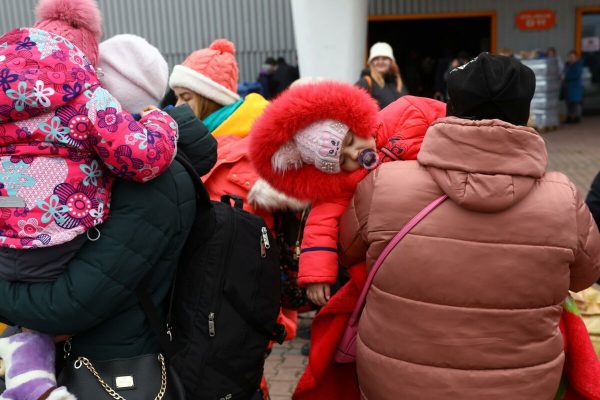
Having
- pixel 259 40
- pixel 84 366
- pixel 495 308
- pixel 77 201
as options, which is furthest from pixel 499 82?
pixel 259 40

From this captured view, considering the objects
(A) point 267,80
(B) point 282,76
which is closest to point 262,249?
(B) point 282,76

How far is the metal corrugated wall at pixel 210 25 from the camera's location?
1597 cm

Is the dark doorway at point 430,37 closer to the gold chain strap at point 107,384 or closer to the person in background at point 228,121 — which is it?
the person in background at point 228,121

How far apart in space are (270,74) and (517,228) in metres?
13.0

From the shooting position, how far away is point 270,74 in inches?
571

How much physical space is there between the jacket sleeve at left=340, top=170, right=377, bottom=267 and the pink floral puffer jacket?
71cm

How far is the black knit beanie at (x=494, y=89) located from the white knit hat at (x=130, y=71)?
0.95m

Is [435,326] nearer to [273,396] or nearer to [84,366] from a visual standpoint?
[84,366]

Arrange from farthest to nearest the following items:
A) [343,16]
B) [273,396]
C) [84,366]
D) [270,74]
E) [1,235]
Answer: [270,74]
[343,16]
[273,396]
[84,366]
[1,235]

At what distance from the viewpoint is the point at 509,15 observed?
57.2 ft

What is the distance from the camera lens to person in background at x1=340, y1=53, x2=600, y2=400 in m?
1.90

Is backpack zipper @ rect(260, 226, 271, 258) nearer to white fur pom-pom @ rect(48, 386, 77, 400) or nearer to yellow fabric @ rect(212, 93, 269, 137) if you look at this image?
white fur pom-pom @ rect(48, 386, 77, 400)

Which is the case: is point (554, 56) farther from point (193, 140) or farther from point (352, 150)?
point (193, 140)

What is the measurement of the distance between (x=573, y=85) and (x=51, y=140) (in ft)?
56.4
